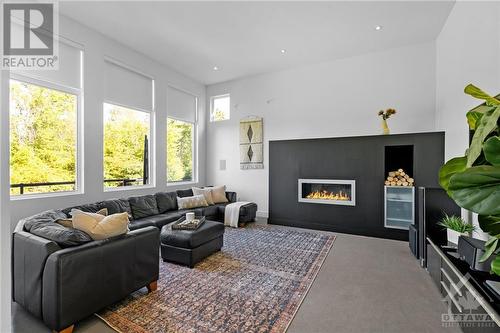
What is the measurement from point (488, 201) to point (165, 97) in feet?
19.4

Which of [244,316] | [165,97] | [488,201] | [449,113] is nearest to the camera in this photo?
[488,201]

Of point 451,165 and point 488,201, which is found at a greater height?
point 451,165

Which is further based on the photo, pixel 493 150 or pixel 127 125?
pixel 127 125

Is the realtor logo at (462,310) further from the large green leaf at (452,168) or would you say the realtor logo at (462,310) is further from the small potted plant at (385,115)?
the small potted plant at (385,115)

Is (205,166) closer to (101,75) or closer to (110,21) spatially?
(101,75)

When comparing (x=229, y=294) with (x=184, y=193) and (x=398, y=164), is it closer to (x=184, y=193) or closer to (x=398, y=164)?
(x=184, y=193)

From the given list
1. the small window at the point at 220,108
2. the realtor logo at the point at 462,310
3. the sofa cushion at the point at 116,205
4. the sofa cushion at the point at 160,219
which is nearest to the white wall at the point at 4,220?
the realtor logo at the point at 462,310

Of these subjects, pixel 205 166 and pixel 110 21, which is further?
pixel 205 166

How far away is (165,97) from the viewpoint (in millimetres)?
A: 5652

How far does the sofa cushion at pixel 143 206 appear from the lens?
4234mm

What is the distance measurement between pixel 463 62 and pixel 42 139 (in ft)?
20.1

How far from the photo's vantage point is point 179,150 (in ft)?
20.5


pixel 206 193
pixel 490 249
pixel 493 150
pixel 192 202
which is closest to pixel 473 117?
pixel 493 150

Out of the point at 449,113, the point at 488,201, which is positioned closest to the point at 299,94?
the point at 449,113
